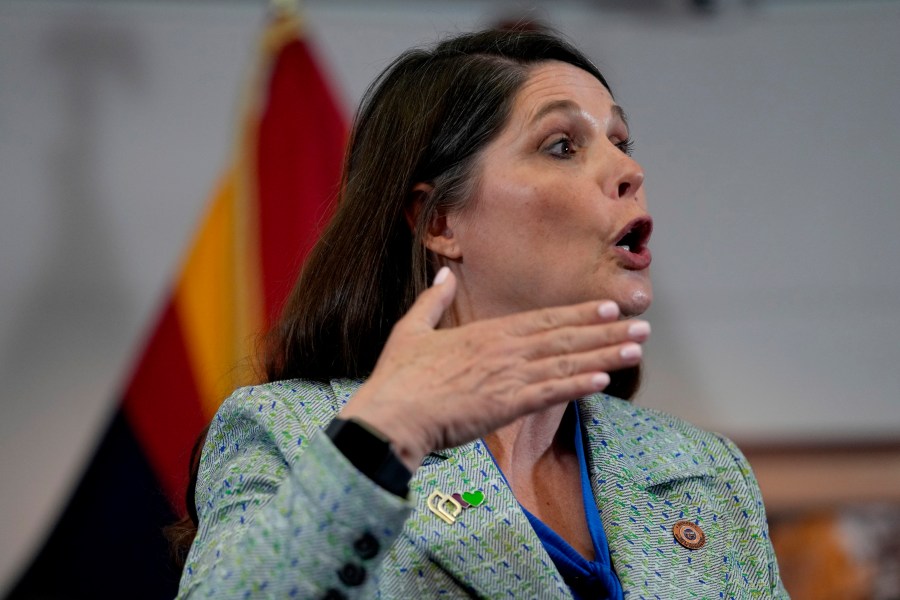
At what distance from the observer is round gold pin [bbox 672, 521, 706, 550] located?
145cm

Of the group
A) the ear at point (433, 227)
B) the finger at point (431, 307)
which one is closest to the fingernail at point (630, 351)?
the finger at point (431, 307)

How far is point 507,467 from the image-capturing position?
152 cm

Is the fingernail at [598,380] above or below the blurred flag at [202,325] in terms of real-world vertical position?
above

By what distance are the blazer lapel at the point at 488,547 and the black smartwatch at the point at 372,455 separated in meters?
0.22

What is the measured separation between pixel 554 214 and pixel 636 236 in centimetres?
11

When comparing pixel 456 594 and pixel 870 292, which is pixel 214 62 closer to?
pixel 870 292

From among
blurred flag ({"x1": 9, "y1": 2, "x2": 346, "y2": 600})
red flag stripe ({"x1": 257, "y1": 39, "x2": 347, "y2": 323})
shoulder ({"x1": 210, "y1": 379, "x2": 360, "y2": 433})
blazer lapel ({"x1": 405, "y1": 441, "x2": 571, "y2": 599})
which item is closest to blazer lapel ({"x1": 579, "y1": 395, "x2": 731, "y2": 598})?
blazer lapel ({"x1": 405, "y1": 441, "x2": 571, "y2": 599})

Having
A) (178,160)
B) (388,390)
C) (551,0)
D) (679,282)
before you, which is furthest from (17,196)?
(388,390)

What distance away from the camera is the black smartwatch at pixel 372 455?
1063 millimetres

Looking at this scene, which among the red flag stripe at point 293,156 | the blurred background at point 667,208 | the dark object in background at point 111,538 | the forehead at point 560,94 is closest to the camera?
the forehead at point 560,94

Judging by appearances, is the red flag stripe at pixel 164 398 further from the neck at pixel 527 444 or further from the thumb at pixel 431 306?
the thumb at pixel 431 306

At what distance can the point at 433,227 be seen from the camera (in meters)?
1.62

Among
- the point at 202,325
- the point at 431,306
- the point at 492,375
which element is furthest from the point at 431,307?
the point at 202,325

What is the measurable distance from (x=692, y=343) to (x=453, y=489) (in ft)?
6.86
